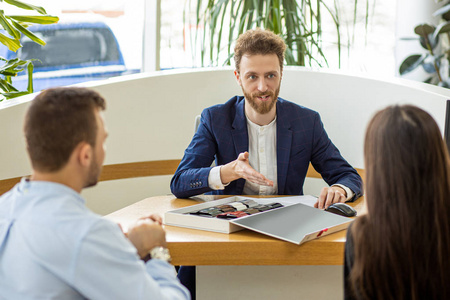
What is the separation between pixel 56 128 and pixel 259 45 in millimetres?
1431

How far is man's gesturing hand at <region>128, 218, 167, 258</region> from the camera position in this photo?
4.05ft

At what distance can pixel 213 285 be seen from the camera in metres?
1.62

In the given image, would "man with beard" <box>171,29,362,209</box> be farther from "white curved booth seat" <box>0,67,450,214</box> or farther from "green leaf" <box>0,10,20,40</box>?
"green leaf" <box>0,10,20,40</box>

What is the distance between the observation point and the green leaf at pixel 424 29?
3.61 metres

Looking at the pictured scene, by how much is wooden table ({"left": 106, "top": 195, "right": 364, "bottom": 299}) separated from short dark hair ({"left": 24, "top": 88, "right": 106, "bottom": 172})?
0.47 meters

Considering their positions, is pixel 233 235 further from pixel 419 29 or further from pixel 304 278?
pixel 419 29

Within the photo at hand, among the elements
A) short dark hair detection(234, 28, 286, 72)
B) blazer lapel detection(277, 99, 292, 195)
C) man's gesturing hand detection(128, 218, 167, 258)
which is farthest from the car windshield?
man's gesturing hand detection(128, 218, 167, 258)

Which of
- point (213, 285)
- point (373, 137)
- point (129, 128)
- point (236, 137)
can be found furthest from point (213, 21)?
point (373, 137)

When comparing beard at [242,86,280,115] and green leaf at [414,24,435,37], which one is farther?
green leaf at [414,24,435,37]

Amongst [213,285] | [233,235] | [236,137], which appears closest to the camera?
[233,235]

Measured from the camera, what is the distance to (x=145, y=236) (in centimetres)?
125

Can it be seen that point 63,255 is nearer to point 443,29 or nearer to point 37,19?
point 37,19

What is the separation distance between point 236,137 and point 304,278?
808 millimetres

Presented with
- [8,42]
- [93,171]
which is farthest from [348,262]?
[8,42]
